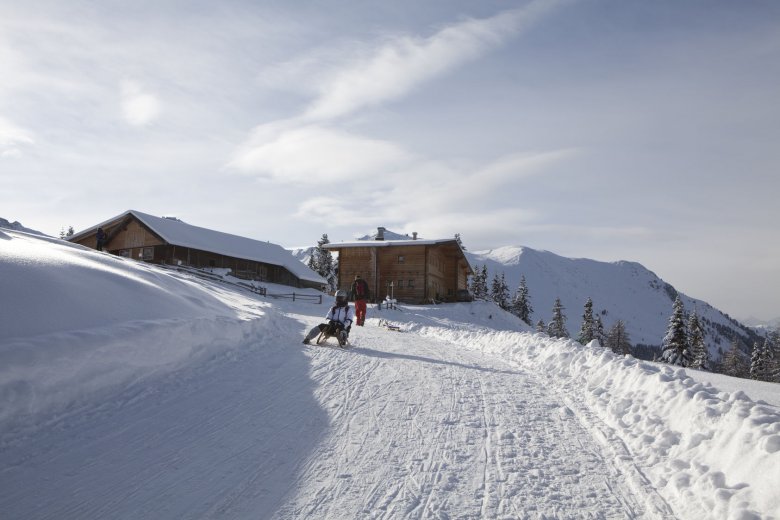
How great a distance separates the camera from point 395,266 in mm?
39594

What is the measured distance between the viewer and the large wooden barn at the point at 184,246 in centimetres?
3553

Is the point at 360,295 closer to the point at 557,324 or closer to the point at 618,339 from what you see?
the point at 557,324

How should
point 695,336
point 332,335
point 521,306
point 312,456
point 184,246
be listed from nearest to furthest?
1. point 312,456
2. point 332,335
3. point 184,246
4. point 695,336
5. point 521,306

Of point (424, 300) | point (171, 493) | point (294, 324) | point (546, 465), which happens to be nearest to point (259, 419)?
point (171, 493)

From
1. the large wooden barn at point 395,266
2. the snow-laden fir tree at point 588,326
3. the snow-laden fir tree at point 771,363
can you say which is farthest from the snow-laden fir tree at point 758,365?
the large wooden barn at point 395,266

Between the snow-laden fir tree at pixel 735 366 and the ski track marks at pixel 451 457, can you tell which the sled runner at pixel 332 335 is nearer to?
the ski track marks at pixel 451 457

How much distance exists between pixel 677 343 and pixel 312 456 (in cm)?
3810

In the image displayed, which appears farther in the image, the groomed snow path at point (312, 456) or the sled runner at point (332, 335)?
the sled runner at point (332, 335)

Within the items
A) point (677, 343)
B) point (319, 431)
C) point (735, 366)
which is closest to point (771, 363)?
point (735, 366)

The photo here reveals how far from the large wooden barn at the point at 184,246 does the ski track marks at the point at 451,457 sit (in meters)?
31.1

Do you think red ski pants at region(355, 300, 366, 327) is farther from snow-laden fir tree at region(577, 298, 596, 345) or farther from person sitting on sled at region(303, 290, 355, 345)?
snow-laden fir tree at region(577, 298, 596, 345)

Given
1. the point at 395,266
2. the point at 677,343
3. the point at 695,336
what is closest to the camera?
the point at 677,343

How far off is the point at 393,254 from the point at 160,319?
31.0 metres

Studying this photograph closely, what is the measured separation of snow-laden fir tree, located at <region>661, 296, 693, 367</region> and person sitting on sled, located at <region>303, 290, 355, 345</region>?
31270 mm
